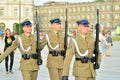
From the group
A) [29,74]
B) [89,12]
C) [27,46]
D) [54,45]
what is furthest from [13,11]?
[29,74]

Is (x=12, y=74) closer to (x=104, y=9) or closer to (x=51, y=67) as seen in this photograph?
(x=51, y=67)

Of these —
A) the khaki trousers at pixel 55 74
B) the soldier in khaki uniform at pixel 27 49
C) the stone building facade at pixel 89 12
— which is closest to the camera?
the soldier in khaki uniform at pixel 27 49

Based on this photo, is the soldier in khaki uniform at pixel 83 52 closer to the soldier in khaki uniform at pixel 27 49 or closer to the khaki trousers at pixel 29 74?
the khaki trousers at pixel 29 74

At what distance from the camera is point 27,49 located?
34.4ft

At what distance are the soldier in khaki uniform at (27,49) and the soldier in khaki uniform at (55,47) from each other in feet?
1.12

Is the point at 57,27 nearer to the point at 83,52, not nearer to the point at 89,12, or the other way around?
the point at 83,52

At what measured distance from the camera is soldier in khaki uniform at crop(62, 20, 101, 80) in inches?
344

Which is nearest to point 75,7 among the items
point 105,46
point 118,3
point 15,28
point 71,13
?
point 71,13

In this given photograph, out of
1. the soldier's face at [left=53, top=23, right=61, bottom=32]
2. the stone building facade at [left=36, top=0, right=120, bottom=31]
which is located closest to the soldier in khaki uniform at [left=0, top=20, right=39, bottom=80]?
the soldier's face at [left=53, top=23, right=61, bottom=32]

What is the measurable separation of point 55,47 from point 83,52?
218cm

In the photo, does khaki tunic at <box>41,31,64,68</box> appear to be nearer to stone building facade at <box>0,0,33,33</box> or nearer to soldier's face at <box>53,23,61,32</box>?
soldier's face at <box>53,23,61,32</box>

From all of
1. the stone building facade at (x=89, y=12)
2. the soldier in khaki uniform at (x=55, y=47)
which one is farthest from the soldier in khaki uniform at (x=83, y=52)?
the stone building facade at (x=89, y=12)

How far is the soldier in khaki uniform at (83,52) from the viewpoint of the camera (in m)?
8.73

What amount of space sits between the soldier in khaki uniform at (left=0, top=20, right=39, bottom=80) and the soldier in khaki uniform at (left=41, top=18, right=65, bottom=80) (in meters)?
0.34
